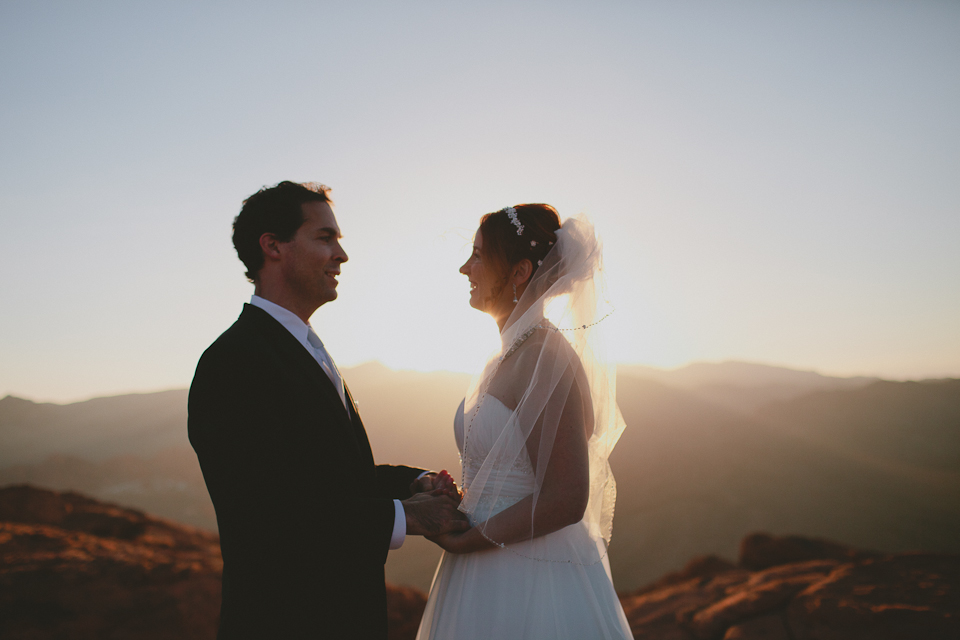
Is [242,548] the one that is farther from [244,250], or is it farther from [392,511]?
[244,250]

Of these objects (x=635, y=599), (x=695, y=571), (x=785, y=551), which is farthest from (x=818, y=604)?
(x=695, y=571)

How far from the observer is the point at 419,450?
15719mm

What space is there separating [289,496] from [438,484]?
0.89 metres

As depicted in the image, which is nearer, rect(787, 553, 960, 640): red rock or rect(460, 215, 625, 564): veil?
rect(460, 215, 625, 564): veil

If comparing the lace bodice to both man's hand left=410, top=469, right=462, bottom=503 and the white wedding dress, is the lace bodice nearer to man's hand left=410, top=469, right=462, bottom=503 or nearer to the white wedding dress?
the white wedding dress

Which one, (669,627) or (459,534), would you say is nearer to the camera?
(459,534)

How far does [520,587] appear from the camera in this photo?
2438 millimetres

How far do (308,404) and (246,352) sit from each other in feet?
1.29

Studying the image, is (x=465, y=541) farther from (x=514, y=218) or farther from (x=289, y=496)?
(x=514, y=218)

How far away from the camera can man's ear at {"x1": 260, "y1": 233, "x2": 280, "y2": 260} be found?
2.90 meters

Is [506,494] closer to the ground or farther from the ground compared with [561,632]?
farther from the ground

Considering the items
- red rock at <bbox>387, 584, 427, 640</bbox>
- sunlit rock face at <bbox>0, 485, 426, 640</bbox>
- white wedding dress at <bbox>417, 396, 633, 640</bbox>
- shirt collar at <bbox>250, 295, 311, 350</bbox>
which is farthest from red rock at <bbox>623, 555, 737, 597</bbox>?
shirt collar at <bbox>250, 295, 311, 350</bbox>

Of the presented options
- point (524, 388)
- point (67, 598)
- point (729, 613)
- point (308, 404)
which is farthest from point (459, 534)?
point (67, 598)

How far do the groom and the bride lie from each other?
289 mm
